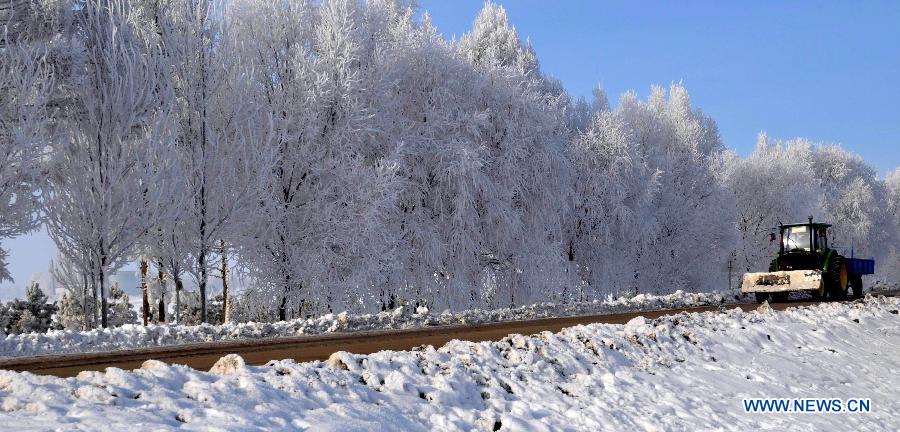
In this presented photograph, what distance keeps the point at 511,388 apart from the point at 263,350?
4.12 m

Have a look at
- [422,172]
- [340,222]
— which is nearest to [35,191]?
[340,222]

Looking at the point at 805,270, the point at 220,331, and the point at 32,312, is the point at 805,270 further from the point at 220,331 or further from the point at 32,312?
the point at 32,312

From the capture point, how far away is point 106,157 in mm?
17625

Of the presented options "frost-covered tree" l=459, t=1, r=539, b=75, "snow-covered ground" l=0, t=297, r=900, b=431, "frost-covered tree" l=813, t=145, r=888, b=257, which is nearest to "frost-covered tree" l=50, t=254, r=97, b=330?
"snow-covered ground" l=0, t=297, r=900, b=431

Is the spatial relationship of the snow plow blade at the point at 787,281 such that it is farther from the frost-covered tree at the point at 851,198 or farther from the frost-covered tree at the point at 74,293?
the frost-covered tree at the point at 851,198

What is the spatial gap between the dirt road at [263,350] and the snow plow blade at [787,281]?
38.9 feet

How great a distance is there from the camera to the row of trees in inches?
698

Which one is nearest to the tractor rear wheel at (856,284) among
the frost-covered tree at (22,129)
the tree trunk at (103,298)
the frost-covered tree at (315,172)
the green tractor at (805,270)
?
the green tractor at (805,270)

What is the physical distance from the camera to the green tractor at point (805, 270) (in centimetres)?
2233

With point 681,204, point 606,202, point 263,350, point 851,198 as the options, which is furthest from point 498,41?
point 851,198

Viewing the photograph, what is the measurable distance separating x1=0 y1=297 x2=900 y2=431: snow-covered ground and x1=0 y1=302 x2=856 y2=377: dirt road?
79.5 inches

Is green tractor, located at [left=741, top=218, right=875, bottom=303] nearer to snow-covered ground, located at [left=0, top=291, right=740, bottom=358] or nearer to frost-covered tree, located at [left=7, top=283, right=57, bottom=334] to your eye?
snow-covered ground, located at [left=0, top=291, right=740, bottom=358]

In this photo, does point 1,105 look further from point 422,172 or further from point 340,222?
point 422,172

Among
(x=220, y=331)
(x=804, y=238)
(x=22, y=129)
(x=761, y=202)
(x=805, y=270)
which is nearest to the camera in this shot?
(x=220, y=331)
